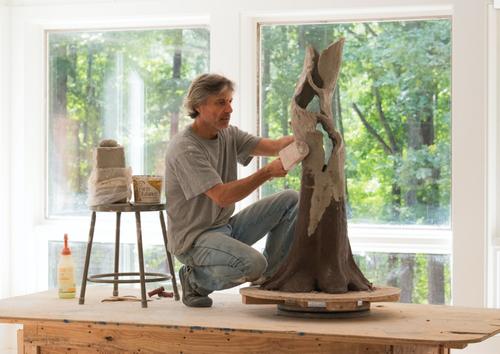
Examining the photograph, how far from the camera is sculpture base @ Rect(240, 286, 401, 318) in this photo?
3.73m

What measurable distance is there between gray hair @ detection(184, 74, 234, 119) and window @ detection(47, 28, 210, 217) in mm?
1481

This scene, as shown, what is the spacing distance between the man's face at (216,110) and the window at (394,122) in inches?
49.4

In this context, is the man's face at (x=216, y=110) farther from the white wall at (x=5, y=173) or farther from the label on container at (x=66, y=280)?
the white wall at (x=5, y=173)

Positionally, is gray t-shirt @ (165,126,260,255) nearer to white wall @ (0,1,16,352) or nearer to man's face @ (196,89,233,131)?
man's face @ (196,89,233,131)

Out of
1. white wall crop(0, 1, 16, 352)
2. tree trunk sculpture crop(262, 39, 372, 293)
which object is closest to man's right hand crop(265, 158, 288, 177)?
tree trunk sculpture crop(262, 39, 372, 293)

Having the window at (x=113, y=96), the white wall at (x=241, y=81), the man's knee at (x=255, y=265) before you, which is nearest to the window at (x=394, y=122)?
the white wall at (x=241, y=81)

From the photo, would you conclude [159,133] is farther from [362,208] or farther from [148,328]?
[148,328]

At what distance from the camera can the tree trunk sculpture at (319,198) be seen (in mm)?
3908

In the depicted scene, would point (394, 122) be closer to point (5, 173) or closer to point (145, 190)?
point (145, 190)

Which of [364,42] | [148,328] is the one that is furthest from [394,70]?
[148,328]

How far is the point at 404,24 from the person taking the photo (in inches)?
209

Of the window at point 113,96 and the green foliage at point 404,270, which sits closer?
the green foliage at point 404,270

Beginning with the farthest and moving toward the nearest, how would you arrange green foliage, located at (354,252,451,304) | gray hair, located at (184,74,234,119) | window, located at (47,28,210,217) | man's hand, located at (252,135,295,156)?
window, located at (47,28,210,217), green foliage, located at (354,252,451,304), man's hand, located at (252,135,295,156), gray hair, located at (184,74,234,119)

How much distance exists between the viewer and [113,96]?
5918 mm
